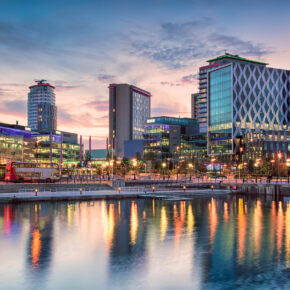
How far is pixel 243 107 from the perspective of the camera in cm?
17362

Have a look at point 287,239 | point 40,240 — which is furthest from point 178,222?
point 40,240

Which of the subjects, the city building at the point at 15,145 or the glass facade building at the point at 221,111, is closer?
the city building at the point at 15,145

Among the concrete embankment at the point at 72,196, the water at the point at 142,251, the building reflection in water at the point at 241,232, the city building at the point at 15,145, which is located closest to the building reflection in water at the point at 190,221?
the water at the point at 142,251

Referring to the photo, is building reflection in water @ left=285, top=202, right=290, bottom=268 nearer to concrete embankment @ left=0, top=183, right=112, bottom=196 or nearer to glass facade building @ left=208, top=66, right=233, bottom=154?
concrete embankment @ left=0, top=183, right=112, bottom=196

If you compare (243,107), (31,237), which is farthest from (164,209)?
(243,107)

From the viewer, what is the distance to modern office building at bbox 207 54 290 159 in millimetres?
172375

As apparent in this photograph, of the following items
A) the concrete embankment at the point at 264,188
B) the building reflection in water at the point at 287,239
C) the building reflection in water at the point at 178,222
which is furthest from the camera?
the concrete embankment at the point at 264,188

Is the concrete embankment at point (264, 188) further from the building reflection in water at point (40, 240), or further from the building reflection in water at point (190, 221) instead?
the building reflection in water at point (40, 240)

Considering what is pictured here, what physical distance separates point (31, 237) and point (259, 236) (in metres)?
17.0

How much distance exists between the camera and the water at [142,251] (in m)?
17.5

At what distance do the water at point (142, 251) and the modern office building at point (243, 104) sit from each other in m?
133

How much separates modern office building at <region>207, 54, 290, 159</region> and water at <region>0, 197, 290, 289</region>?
133247 millimetres

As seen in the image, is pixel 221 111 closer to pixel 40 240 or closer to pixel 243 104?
pixel 243 104

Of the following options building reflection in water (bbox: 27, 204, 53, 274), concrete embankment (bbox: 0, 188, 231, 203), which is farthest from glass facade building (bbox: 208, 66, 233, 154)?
building reflection in water (bbox: 27, 204, 53, 274)
